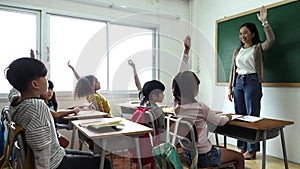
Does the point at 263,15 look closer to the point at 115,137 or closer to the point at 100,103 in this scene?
the point at 100,103

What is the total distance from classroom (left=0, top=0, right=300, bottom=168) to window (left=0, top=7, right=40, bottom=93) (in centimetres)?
1

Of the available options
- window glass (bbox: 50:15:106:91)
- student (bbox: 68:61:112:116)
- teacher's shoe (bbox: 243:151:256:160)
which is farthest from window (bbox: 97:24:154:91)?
teacher's shoe (bbox: 243:151:256:160)

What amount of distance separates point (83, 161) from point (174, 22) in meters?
3.49

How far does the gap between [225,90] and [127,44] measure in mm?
1710

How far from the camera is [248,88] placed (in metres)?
3.08

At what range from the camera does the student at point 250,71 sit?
119 inches

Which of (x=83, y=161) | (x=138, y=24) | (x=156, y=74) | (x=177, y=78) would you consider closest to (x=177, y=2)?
(x=138, y=24)

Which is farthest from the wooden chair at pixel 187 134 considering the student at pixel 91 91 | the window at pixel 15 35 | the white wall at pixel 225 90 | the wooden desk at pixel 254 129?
the window at pixel 15 35

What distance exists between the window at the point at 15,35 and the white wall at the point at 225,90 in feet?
8.94

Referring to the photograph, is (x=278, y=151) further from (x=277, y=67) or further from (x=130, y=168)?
(x=130, y=168)

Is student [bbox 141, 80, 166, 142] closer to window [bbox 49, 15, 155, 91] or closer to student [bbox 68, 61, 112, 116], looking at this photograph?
student [bbox 68, 61, 112, 116]

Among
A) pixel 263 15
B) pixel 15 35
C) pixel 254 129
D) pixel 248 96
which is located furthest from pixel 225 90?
pixel 15 35

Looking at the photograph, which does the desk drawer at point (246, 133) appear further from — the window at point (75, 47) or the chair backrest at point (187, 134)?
the window at point (75, 47)

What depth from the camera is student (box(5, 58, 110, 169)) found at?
3.96 ft
